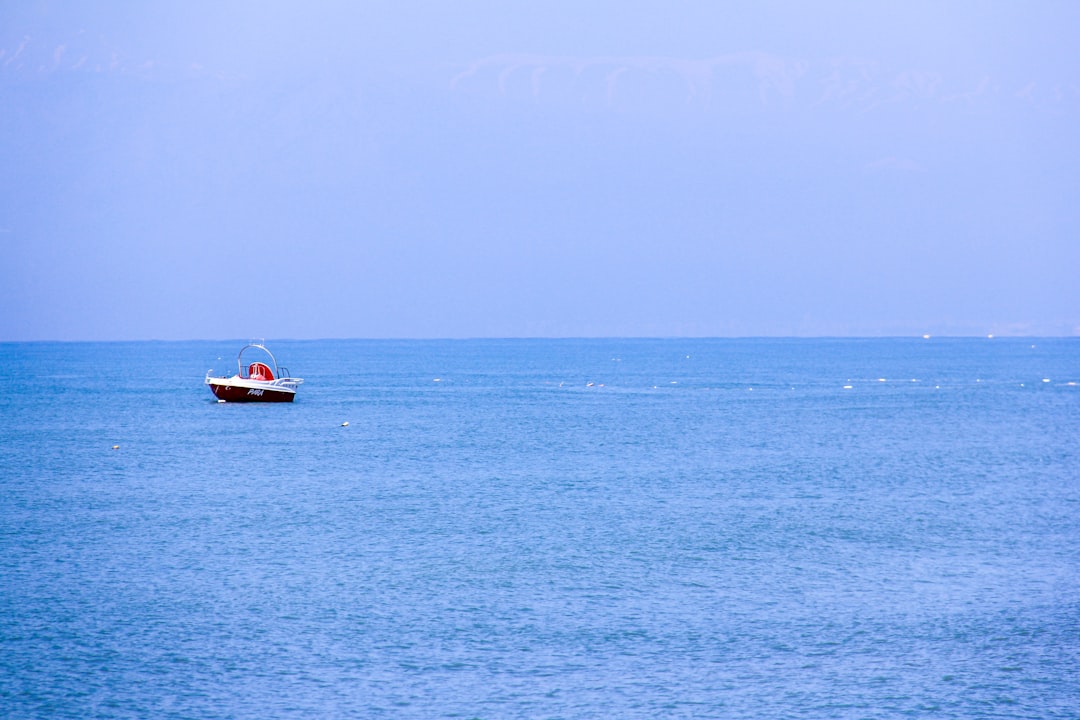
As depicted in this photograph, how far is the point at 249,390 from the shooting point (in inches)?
4427

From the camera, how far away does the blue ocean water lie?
83.9 ft

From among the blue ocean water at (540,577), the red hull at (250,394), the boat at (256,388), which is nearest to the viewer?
the blue ocean water at (540,577)

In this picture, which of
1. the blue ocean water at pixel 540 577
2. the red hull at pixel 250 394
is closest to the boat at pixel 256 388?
the red hull at pixel 250 394

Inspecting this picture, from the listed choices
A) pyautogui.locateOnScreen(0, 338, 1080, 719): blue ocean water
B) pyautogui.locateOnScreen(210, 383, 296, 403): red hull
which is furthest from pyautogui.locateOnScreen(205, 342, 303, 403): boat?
pyautogui.locateOnScreen(0, 338, 1080, 719): blue ocean water

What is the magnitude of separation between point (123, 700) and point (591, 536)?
69.6 feet

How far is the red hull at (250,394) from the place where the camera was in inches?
4412

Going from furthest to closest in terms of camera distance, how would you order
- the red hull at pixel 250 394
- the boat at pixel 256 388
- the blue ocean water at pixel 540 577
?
1. the red hull at pixel 250 394
2. the boat at pixel 256 388
3. the blue ocean water at pixel 540 577

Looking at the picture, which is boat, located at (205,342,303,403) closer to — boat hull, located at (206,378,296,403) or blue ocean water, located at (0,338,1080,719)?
boat hull, located at (206,378,296,403)

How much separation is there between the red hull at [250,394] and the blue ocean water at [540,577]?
30.1m

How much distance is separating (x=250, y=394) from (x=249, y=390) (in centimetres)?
69

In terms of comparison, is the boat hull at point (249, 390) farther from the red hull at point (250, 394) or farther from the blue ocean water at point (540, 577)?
the blue ocean water at point (540, 577)

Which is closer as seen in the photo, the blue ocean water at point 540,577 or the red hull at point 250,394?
the blue ocean water at point 540,577

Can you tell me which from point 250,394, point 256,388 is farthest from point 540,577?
point 250,394

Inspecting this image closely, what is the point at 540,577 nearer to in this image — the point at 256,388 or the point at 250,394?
the point at 256,388
